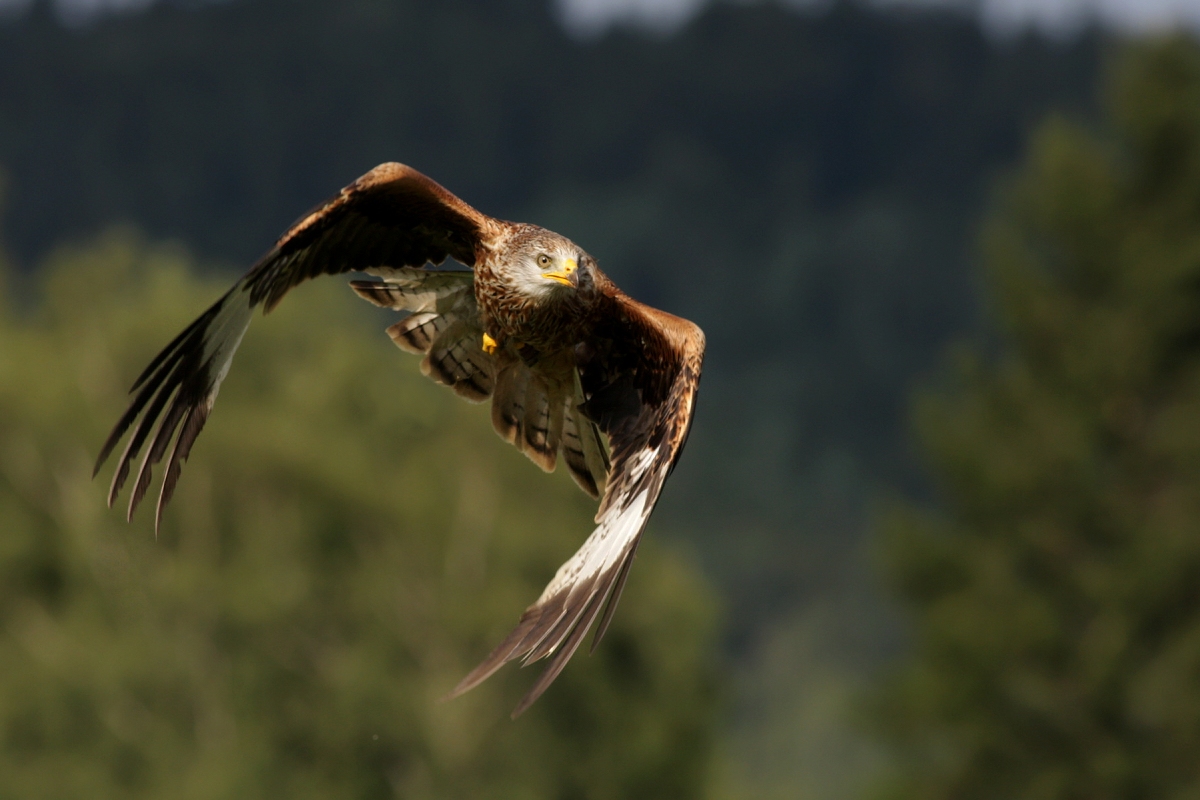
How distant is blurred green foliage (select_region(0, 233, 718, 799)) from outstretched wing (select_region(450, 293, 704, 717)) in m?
15.8

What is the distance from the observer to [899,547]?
28.5 m

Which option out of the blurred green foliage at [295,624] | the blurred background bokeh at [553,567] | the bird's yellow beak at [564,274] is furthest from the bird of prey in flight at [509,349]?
the blurred green foliage at [295,624]

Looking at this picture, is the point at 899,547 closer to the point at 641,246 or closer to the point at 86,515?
the point at 86,515

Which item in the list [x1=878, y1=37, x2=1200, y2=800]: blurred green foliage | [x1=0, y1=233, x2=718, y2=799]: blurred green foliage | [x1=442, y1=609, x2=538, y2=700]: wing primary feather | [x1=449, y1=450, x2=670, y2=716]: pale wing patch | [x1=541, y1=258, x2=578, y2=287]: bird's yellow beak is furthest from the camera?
[x1=878, y1=37, x2=1200, y2=800]: blurred green foliage

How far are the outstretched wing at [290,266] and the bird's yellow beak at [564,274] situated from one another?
48 centimetres

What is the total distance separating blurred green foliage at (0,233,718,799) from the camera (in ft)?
82.0

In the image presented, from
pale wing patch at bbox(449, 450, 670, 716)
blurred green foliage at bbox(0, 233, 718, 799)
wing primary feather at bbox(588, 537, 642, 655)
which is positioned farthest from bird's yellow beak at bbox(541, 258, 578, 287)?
blurred green foliage at bbox(0, 233, 718, 799)

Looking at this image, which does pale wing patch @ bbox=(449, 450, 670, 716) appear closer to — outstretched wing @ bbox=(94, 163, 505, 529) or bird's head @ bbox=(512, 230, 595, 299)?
bird's head @ bbox=(512, 230, 595, 299)

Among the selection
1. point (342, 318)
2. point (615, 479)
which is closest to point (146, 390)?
point (615, 479)

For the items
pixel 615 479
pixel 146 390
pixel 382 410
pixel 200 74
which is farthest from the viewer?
pixel 200 74

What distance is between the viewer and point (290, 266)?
27.8 feet

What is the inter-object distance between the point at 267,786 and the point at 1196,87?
16028 millimetres

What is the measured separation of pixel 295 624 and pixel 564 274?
18.6 metres

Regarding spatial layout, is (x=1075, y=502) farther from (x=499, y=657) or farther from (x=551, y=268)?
(x=499, y=657)
